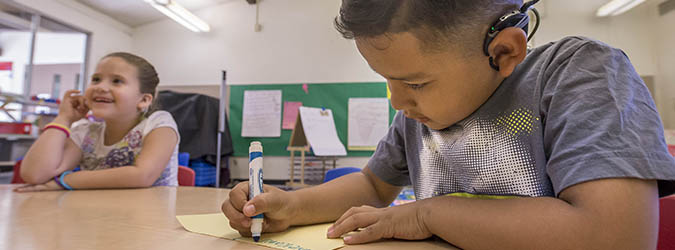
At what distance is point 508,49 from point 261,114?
4203mm

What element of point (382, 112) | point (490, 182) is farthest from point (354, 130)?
point (490, 182)

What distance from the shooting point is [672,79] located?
144 inches

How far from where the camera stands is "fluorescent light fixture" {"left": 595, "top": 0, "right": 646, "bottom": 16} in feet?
11.5

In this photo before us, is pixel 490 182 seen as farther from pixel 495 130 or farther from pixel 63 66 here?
pixel 63 66

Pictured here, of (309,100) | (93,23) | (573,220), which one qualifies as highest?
→ (93,23)

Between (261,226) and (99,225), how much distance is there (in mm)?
271

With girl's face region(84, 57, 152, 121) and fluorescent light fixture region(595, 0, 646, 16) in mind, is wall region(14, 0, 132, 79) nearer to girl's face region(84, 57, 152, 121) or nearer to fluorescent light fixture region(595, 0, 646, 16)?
girl's face region(84, 57, 152, 121)

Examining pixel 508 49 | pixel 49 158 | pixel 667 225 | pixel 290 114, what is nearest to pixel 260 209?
pixel 508 49

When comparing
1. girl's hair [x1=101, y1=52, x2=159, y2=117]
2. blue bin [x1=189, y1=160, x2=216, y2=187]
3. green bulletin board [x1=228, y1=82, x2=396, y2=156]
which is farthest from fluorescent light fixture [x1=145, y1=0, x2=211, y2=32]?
girl's hair [x1=101, y1=52, x2=159, y2=117]

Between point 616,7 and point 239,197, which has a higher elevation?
point 616,7

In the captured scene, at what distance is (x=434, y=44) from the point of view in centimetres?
45

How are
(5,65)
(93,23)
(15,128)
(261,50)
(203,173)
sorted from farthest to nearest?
(261,50)
(93,23)
(203,173)
(5,65)
(15,128)

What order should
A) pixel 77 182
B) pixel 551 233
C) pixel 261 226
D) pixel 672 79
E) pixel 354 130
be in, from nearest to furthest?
pixel 551 233, pixel 261 226, pixel 77 182, pixel 672 79, pixel 354 130

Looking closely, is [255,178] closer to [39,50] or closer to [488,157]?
[488,157]
